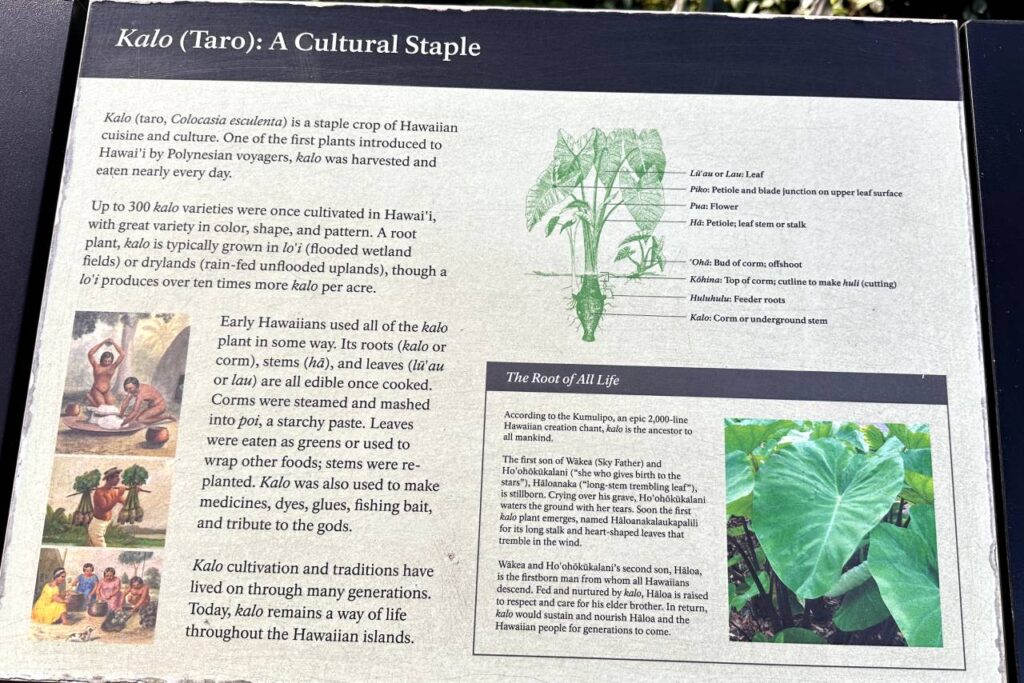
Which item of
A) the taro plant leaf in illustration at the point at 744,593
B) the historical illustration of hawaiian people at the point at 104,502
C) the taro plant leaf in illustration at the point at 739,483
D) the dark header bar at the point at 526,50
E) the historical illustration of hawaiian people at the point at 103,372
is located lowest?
the taro plant leaf in illustration at the point at 744,593

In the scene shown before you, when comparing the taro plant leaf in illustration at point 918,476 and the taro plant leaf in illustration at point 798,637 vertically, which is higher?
the taro plant leaf in illustration at point 918,476

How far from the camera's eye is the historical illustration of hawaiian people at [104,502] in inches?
81.7

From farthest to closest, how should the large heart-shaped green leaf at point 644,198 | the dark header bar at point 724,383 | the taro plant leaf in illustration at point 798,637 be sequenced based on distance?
the large heart-shaped green leaf at point 644,198 → the dark header bar at point 724,383 → the taro plant leaf in illustration at point 798,637

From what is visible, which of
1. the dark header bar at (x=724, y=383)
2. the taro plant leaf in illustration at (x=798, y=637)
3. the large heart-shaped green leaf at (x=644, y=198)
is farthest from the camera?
the large heart-shaped green leaf at (x=644, y=198)

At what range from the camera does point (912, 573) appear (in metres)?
2.04

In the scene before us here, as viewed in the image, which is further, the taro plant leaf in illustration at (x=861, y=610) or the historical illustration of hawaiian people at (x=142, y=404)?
the historical illustration of hawaiian people at (x=142, y=404)

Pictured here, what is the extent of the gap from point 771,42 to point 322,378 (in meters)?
1.53

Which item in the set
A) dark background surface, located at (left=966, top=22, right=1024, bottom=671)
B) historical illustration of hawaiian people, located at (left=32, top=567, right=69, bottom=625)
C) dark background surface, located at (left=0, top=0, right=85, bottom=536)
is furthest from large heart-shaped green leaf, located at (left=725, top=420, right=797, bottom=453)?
dark background surface, located at (left=0, top=0, right=85, bottom=536)

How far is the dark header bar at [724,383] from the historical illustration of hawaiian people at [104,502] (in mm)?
951

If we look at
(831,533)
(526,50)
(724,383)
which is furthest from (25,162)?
(831,533)

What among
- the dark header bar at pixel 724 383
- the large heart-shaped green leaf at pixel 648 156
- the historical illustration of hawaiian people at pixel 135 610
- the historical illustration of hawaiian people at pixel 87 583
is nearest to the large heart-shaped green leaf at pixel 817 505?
the dark header bar at pixel 724 383

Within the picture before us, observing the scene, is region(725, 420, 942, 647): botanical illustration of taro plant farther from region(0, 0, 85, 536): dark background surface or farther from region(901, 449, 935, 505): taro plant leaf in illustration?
region(0, 0, 85, 536): dark background surface

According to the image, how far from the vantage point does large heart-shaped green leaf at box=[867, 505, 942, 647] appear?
2014mm

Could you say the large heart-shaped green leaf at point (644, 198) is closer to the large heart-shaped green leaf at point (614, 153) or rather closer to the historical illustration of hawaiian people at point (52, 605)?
the large heart-shaped green leaf at point (614, 153)
